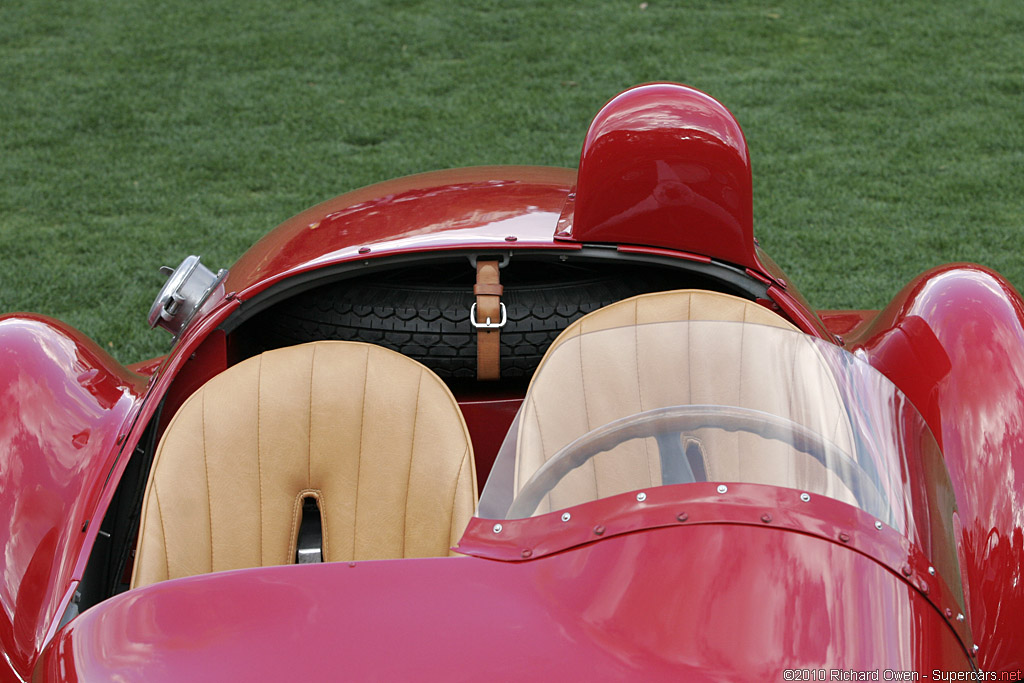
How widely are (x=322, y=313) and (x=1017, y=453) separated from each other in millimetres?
1673

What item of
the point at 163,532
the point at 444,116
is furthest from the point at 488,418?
the point at 444,116

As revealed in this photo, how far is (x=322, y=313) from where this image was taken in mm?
2537

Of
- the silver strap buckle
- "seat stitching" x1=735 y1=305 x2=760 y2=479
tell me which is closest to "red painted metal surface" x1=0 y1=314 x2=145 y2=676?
the silver strap buckle

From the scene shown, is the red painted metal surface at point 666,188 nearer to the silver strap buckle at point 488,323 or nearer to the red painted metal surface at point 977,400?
the silver strap buckle at point 488,323

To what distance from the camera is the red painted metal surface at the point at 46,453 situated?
192 cm

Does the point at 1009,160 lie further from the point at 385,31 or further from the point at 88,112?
the point at 88,112

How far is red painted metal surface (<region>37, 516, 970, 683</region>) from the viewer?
123 centimetres

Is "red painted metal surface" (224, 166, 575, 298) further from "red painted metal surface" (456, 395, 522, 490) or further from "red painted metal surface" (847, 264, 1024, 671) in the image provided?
"red painted metal surface" (847, 264, 1024, 671)

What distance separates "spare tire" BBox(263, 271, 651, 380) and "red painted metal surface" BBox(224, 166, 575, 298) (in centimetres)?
15

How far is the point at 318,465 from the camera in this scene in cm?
202

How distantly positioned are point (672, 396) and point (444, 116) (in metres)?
4.79

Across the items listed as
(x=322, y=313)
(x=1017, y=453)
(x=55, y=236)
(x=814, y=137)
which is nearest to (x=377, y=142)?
(x=55, y=236)

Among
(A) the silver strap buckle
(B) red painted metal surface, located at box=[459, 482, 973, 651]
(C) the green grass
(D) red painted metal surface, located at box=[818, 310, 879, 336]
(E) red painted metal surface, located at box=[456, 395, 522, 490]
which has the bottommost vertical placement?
(B) red painted metal surface, located at box=[459, 482, 973, 651]

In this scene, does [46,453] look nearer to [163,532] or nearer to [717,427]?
[163,532]
